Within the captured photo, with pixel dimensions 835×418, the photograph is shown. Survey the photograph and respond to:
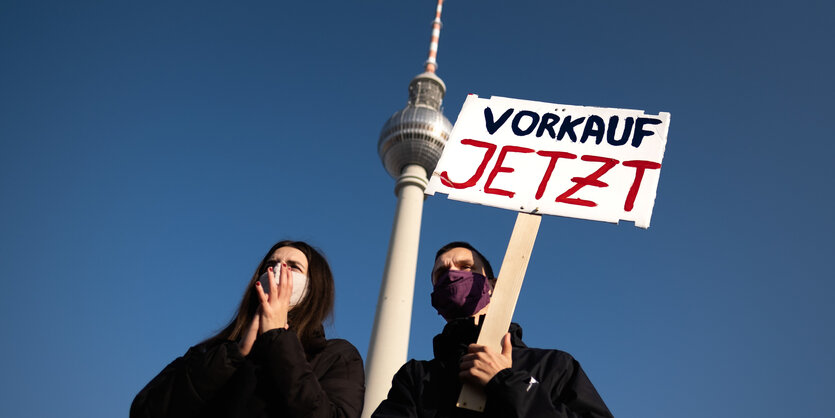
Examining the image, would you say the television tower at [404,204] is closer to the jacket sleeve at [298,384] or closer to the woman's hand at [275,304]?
the jacket sleeve at [298,384]

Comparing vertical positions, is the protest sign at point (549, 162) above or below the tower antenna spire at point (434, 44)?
below

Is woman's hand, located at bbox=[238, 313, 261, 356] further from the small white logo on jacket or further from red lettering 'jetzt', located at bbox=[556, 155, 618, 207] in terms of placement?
red lettering 'jetzt', located at bbox=[556, 155, 618, 207]

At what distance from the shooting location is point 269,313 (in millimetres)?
3436

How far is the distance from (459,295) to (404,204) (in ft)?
93.0

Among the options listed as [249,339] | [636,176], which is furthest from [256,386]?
[636,176]

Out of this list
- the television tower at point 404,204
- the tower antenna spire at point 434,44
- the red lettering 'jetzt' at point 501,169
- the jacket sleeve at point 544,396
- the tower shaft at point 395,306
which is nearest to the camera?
the jacket sleeve at point 544,396

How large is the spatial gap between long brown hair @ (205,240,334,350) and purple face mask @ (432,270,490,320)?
656 millimetres

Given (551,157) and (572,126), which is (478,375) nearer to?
(551,157)

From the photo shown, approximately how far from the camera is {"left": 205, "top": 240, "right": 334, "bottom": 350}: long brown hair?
3.83 metres

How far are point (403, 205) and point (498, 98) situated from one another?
27.6 metres

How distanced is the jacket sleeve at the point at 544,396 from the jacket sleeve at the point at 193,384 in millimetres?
1285

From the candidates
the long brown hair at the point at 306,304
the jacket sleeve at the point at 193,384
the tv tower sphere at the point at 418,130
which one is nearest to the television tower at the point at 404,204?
the tv tower sphere at the point at 418,130

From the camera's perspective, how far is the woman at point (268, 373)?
10.7 ft

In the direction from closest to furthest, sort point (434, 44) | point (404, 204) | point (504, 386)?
point (504, 386), point (404, 204), point (434, 44)
